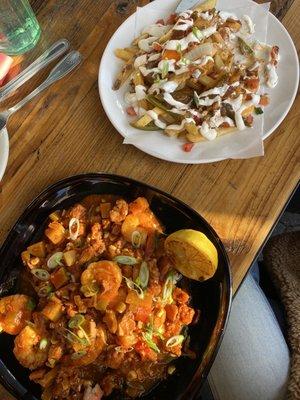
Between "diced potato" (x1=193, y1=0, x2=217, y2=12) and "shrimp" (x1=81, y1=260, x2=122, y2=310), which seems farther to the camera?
"diced potato" (x1=193, y1=0, x2=217, y2=12)

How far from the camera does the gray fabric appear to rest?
1.23 metres

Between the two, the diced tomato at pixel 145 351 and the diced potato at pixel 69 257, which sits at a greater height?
the diced potato at pixel 69 257

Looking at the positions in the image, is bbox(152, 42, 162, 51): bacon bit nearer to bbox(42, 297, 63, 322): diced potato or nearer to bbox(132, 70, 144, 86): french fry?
bbox(132, 70, 144, 86): french fry

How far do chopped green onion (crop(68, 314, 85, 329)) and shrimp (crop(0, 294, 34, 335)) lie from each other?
115 millimetres

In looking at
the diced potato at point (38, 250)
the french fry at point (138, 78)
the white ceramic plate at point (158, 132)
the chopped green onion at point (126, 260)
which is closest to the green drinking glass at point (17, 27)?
the white ceramic plate at point (158, 132)

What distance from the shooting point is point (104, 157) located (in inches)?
51.1

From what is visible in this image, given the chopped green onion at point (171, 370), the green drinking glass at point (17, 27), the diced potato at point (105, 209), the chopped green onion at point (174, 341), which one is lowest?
the chopped green onion at point (171, 370)

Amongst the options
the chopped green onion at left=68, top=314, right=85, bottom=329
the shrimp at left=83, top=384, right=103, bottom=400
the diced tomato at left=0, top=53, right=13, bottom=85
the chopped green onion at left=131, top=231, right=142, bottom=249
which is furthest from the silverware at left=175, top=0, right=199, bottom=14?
the shrimp at left=83, top=384, right=103, bottom=400

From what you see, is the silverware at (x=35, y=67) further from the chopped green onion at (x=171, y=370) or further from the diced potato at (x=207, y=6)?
the chopped green onion at (x=171, y=370)

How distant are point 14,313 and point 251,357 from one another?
582 millimetres

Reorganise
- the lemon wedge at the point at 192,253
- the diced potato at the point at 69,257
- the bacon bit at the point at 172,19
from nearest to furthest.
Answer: the lemon wedge at the point at 192,253
the diced potato at the point at 69,257
the bacon bit at the point at 172,19

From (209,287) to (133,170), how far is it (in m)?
0.35

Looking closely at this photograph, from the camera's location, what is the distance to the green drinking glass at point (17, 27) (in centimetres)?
134

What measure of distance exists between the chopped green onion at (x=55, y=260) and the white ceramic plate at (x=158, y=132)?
32cm
